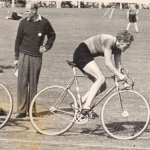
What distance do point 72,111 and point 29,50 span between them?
1.24m

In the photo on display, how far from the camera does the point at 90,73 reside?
8328mm

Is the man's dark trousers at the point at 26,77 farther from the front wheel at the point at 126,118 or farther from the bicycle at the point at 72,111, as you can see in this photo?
the front wheel at the point at 126,118

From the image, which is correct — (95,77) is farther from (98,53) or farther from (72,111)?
(72,111)

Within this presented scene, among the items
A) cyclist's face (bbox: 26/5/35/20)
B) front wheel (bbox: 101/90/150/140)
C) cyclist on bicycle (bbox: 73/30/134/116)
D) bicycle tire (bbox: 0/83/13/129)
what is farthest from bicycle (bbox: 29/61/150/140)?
cyclist's face (bbox: 26/5/35/20)

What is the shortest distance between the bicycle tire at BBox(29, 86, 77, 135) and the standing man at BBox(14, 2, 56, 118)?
38cm

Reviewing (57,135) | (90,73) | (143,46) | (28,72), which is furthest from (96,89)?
(143,46)

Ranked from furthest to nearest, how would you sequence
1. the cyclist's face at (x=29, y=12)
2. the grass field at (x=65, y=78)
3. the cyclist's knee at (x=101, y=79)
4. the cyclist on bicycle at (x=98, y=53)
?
1. the cyclist's face at (x=29, y=12)
2. the cyclist's knee at (x=101, y=79)
3. the cyclist on bicycle at (x=98, y=53)
4. the grass field at (x=65, y=78)

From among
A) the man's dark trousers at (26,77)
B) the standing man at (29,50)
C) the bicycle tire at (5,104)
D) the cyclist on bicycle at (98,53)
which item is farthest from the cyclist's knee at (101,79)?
the man's dark trousers at (26,77)

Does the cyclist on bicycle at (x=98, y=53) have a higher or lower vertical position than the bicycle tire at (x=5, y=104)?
higher

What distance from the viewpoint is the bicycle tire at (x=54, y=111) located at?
8289 millimetres

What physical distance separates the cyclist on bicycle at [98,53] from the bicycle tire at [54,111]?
21cm

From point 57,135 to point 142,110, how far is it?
125 centimetres

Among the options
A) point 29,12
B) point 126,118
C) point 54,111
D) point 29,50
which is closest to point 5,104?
point 54,111

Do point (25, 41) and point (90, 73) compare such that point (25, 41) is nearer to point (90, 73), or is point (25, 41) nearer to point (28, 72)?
point (28, 72)
